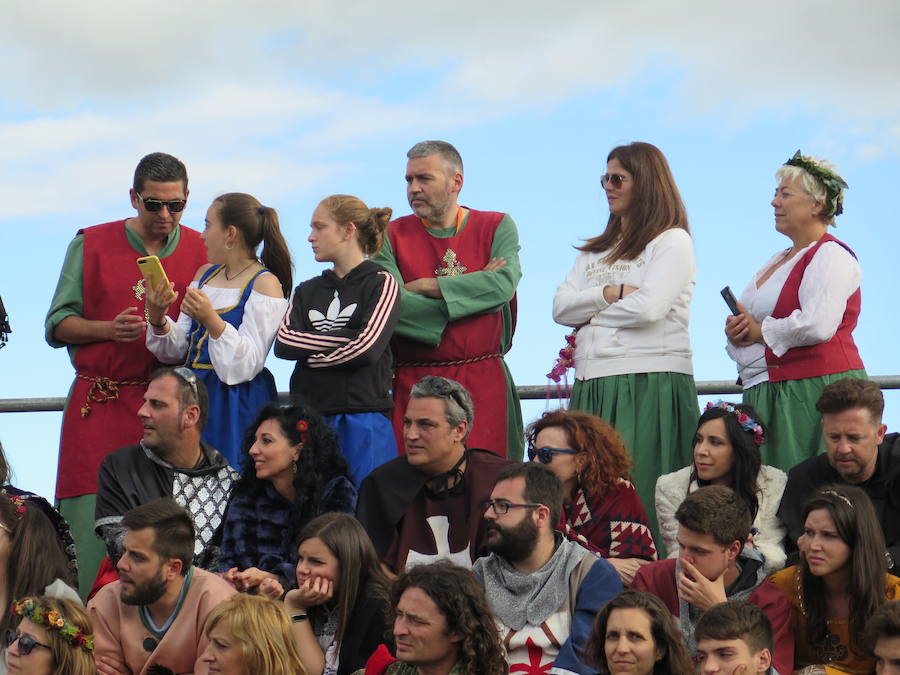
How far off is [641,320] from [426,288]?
1061mm

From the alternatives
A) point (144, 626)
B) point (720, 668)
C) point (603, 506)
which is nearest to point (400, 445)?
point (603, 506)

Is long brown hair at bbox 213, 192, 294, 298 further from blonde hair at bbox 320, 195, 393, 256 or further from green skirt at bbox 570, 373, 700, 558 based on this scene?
green skirt at bbox 570, 373, 700, 558

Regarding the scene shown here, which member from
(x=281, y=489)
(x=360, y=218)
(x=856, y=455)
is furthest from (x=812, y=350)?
(x=281, y=489)

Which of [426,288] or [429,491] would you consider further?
[426,288]

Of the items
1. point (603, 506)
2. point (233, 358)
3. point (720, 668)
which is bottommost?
point (720, 668)

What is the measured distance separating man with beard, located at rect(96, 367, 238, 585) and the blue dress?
331 mm

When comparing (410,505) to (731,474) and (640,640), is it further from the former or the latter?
(640,640)

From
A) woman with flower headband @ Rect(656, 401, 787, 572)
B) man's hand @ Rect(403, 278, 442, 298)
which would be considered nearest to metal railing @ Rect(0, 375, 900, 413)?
man's hand @ Rect(403, 278, 442, 298)

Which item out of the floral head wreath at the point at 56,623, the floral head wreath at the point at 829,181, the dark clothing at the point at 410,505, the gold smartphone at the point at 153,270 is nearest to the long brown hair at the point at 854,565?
the dark clothing at the point at 410,505

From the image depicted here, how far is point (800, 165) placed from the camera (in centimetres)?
762

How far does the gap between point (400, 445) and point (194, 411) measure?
112cm

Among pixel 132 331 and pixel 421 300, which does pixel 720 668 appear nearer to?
pixel 421 300

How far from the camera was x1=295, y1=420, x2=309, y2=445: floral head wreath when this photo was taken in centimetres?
700

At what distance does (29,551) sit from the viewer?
21.3 feet
